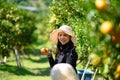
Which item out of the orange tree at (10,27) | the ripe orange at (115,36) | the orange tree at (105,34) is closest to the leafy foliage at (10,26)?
the orange tree at (10,27)

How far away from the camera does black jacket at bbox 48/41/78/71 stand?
7.41 m

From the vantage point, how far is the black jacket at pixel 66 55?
24.3ft

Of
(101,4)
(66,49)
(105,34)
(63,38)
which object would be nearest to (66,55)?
(66,49)

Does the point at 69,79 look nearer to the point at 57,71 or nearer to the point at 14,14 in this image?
the point at 57,71

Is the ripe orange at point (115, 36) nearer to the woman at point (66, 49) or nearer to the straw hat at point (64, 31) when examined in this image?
the woman at point (66, 49)

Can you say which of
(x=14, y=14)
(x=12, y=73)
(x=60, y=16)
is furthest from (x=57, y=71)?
(x=14, y=14)

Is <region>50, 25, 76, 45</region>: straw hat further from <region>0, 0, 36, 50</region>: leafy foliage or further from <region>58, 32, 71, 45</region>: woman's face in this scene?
<region>0, 0, 36, 50</region>: leafy foliage

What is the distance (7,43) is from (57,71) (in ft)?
40.1

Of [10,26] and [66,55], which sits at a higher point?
[66,55]

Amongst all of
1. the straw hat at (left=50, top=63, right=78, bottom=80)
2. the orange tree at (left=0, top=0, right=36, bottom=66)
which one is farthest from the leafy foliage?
the straw hat at (left=50, top=63, right=78, bottom=80)

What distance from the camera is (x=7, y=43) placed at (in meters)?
19.3

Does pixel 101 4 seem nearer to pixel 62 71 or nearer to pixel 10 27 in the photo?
pixel 62 71

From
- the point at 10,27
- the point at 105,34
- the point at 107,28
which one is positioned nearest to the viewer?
the point at 107,28

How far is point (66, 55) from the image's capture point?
7480 millimetres
